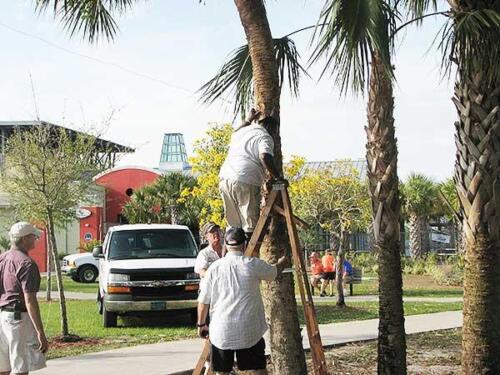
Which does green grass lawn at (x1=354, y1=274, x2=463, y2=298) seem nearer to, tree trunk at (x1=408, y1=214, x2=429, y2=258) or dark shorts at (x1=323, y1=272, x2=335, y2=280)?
dark shorts at (x1=323, y1=272, x2=335, y2=280)

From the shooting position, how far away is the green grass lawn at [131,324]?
12.5m

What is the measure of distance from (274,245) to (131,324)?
881cm

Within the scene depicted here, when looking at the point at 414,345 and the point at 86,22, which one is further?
the point at 414,345

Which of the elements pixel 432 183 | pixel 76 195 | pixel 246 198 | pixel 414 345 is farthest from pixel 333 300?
pixel 432 183

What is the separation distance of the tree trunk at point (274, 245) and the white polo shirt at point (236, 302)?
4.24 feet

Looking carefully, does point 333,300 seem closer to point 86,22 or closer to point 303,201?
point 303,201

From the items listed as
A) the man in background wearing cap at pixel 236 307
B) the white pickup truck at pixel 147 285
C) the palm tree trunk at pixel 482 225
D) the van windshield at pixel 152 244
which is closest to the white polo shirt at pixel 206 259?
the man in background wearing cap at pixel 236 307

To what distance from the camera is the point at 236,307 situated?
5.97 m

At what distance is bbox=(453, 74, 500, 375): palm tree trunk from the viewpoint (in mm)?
7668

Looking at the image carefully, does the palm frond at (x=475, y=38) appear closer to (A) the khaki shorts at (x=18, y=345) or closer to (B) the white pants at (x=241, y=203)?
(B) the white pants at (x=241, y=203)

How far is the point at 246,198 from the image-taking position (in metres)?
6.85

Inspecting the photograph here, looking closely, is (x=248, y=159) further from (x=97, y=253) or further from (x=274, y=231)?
(x=97, y=253)

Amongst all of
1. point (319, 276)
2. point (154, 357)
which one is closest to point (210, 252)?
point (154, 357)

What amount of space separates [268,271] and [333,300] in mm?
15554
